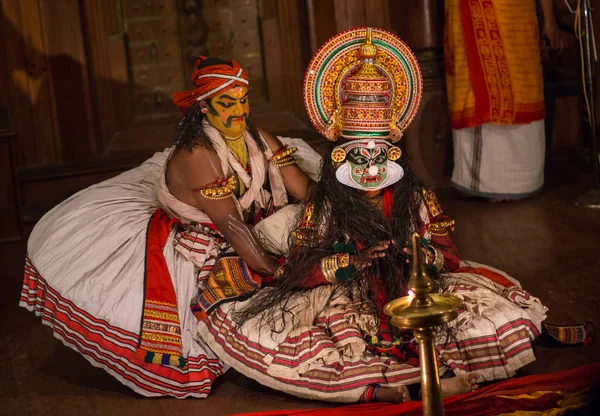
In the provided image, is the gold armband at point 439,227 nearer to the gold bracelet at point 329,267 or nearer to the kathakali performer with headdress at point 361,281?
the kathakali performer with headdress at point 361,281

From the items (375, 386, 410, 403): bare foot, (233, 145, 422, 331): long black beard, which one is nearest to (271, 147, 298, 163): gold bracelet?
(233, 145, 422, 331): long black beard

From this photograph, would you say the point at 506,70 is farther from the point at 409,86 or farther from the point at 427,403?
the point at 427,403

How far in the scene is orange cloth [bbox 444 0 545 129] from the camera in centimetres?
555

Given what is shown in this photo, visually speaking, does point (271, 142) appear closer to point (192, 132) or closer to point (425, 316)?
point (192, 132)

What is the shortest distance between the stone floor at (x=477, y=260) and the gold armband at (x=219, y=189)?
725mm

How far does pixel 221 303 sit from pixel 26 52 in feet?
9.62

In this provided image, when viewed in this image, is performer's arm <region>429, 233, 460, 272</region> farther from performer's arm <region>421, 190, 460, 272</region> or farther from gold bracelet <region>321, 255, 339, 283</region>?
gold bracelet <region>321, 255, 339, 283</region>

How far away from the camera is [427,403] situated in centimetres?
210

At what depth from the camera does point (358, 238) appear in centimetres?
366

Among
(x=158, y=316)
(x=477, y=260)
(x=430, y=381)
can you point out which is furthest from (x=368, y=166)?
(x=430, y=381)

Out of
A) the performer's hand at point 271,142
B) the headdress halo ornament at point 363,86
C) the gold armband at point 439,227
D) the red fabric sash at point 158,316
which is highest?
the headdress halo ornament at point 363,86

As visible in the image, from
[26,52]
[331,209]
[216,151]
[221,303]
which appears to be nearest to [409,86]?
[331,209]

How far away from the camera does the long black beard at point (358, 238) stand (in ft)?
12.0

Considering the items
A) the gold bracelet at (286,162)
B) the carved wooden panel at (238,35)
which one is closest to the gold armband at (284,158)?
the gold bracelet at (286,162)
